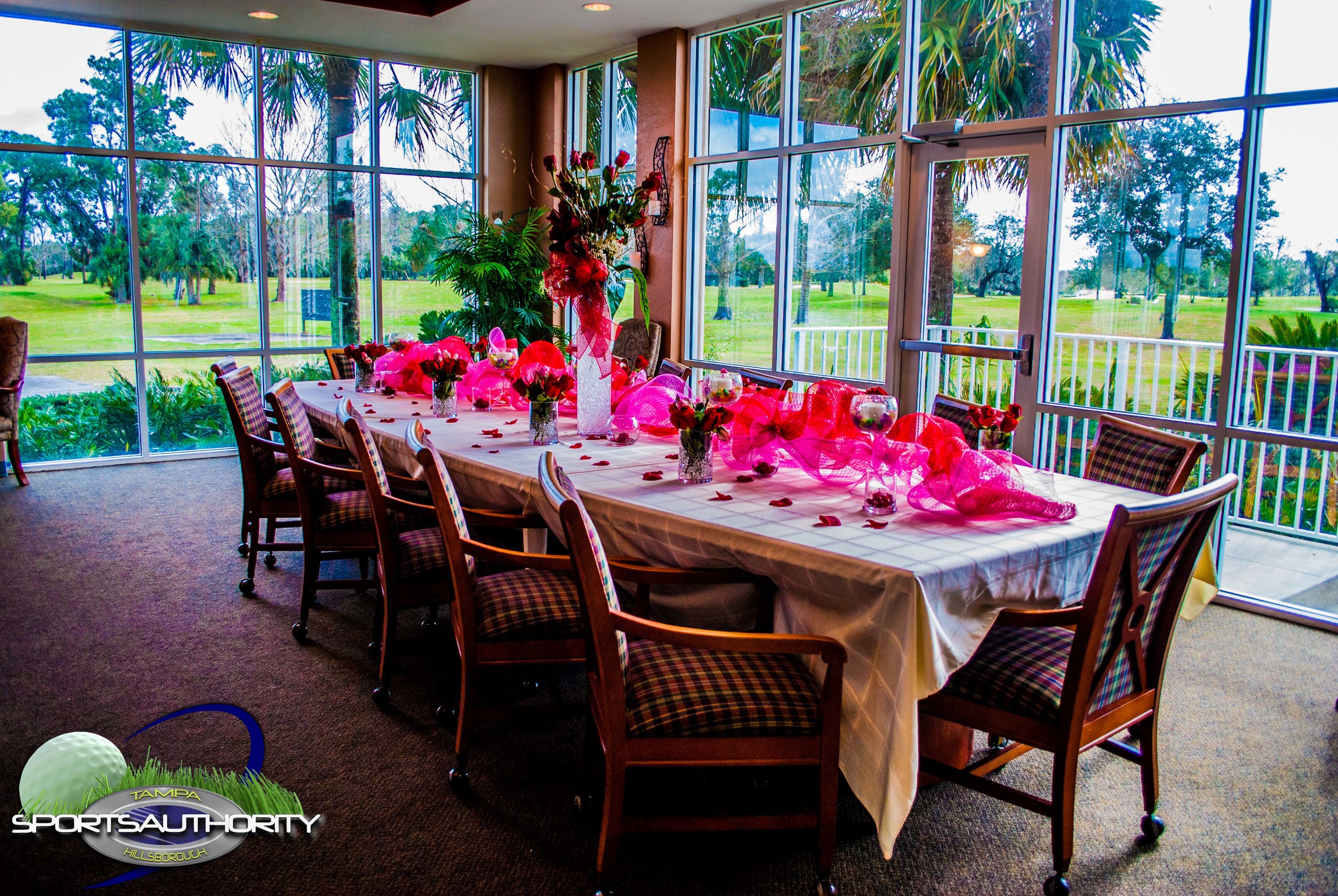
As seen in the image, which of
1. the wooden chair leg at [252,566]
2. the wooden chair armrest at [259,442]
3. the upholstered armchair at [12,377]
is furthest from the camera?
the upholstered armchair at [12,377]

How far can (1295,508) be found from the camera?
4527 millimetres

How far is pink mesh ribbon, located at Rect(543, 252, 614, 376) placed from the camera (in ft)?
11.1

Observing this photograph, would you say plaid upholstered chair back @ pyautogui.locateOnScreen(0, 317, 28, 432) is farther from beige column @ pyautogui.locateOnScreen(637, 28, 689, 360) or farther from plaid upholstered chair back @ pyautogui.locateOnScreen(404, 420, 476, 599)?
plaid upholstered chair back @ pyautogui.locateOnScreen(404, 420, 476, 599)

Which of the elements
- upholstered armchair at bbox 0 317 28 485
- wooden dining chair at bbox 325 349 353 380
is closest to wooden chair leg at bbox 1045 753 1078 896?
wooden dining chair at bbox 325 349 353 380

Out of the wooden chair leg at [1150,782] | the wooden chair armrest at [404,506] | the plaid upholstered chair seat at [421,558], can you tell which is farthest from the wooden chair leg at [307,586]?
the wooden chair leg at [1150,782]

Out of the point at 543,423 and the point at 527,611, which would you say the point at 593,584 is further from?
the point at 543,423

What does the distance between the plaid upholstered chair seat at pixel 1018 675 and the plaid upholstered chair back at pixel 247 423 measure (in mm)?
3087

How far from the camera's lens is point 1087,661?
2084 millimetres

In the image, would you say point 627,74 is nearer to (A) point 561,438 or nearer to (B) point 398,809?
(A) point 561,438

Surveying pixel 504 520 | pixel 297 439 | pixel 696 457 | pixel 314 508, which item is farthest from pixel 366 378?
pixel 696 457

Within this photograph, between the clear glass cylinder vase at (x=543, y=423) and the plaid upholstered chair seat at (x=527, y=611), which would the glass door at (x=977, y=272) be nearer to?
the clear glass cylinder vase at (x=543, y=423)

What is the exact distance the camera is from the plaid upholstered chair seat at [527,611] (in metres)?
2.58

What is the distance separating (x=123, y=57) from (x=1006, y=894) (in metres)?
7.62

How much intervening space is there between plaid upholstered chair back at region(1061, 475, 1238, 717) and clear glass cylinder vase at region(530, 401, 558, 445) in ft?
6.45
